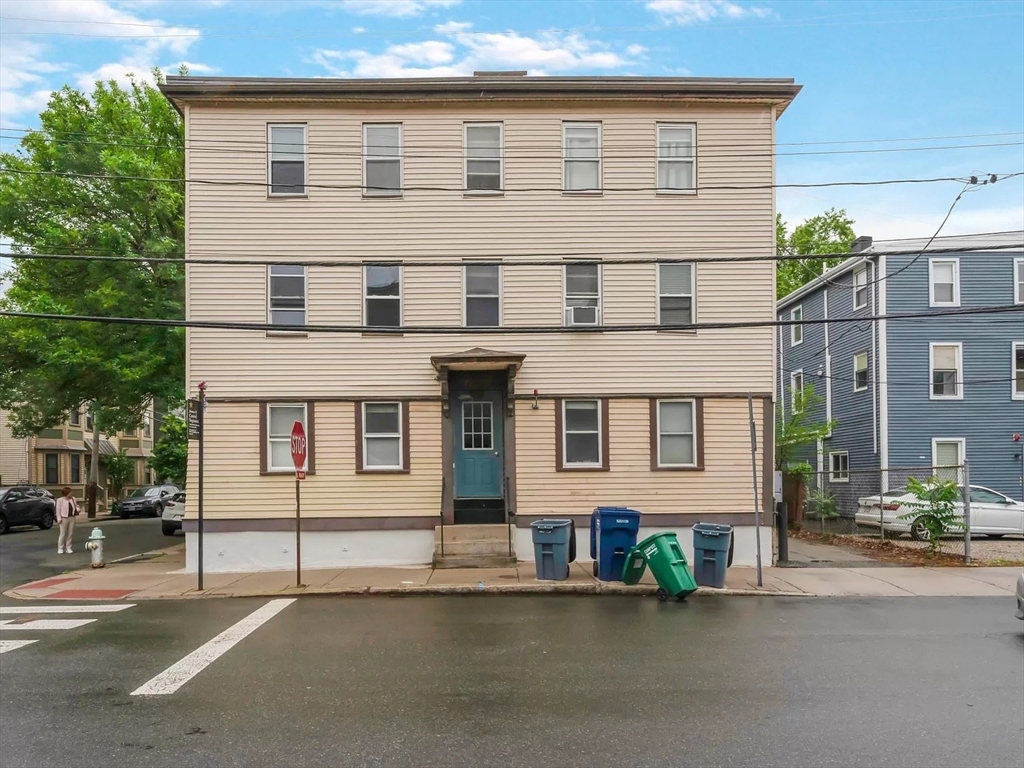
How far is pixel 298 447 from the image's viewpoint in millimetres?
14195

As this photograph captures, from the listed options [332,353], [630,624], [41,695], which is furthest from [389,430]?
[41,695]

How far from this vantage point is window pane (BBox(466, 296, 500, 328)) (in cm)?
1733

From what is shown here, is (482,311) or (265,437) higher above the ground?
(482,311)

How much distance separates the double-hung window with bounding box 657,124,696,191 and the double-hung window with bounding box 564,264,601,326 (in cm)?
225

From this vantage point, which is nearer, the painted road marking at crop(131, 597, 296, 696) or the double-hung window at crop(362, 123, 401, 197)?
the painted road marking at crop(131, 597, 296, 696)

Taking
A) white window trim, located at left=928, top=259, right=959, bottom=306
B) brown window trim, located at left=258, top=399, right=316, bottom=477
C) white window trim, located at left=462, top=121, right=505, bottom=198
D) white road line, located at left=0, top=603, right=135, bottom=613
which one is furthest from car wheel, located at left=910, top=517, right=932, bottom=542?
white road line, located at left=0, top=603, right=135, bottom=613

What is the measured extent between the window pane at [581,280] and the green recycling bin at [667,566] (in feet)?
19.6

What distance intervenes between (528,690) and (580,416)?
1005 centimetres

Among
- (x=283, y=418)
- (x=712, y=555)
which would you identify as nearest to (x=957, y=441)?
(x=712, y=555)

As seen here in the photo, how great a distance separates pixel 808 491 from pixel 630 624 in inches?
716

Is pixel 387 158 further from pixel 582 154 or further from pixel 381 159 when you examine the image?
pixel 582 154

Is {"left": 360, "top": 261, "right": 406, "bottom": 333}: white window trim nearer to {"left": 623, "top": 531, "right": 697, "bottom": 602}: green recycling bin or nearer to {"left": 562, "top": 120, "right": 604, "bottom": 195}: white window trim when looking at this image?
{"left": 562, "top": 120, "right": 604, "bottom": 195}: white window trim

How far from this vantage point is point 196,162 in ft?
56.1

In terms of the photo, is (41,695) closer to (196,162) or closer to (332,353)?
(332,353)
